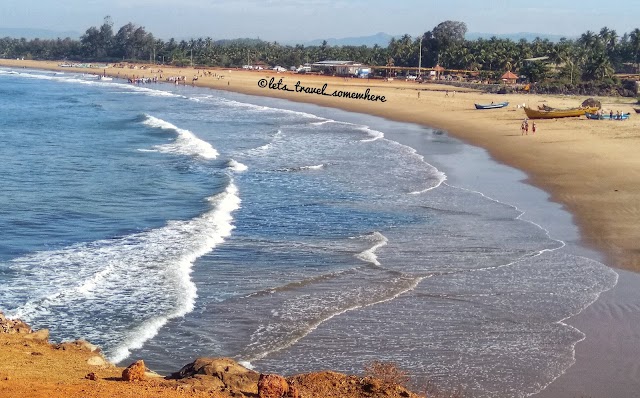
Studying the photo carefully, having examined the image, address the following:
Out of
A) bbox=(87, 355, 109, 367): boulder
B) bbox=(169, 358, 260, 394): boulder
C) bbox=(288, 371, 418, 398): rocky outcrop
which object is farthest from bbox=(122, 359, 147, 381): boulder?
bbox=(288, 371, 418, 398): rocky outcrop

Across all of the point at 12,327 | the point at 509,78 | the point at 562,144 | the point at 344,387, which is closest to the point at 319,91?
the point at 509,78

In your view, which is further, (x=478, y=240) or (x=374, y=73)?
(x=374, y=73)

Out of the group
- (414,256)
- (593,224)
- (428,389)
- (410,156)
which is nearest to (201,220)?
(414,256)

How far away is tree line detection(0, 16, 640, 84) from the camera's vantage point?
7950cm

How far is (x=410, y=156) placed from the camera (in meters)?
33.6

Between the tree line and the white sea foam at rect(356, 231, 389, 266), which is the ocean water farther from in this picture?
the tree line

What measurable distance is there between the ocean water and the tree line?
172 ft

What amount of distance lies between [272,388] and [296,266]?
26.1ft

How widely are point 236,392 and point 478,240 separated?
1110cm

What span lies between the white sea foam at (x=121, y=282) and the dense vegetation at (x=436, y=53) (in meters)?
58.9

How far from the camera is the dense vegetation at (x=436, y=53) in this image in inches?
3054

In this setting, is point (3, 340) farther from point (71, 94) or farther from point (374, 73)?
point (374, 73)

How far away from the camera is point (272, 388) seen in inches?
317

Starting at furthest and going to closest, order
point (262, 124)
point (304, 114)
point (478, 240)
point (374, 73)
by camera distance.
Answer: point (374, 73)
point (304, 114)
point (262, 124)
point (478, 240)
